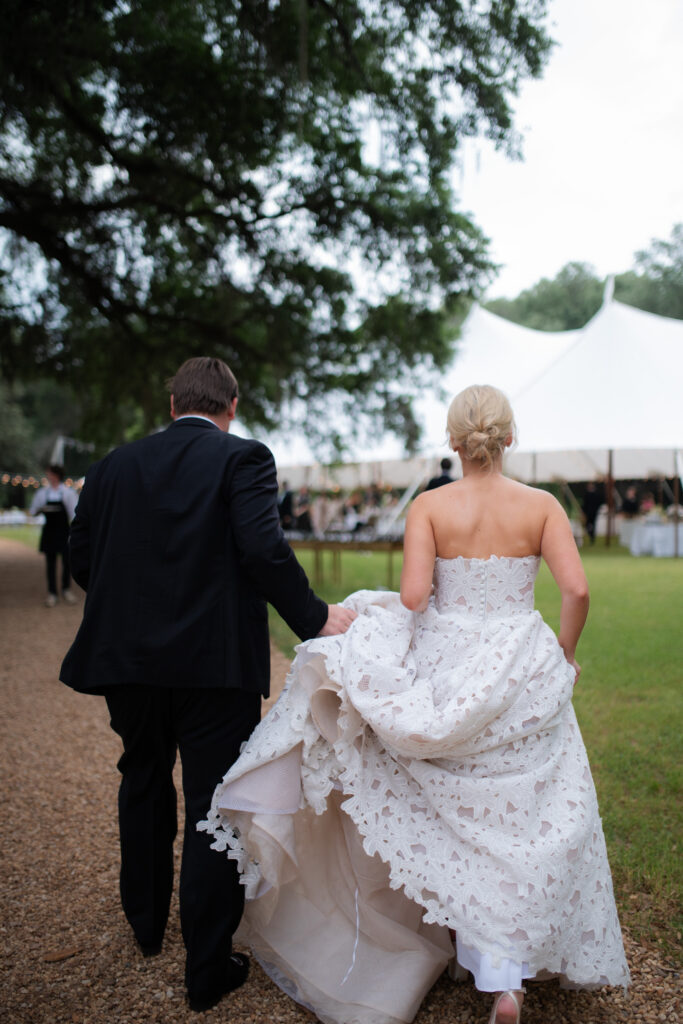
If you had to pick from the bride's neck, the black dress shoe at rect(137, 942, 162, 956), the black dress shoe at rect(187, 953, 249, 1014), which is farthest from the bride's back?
the black dress shoe at rect(137, 942, 162, 956)

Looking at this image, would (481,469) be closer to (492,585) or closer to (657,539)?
(492,585)

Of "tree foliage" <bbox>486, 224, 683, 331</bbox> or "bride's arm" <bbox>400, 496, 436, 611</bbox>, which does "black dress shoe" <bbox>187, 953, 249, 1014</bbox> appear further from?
"tree foliage" <bbox>486, 224, 683, 331</bbox>

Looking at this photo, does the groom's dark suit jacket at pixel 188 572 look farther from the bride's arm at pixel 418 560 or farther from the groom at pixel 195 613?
the bride's arm at pixel 418 560

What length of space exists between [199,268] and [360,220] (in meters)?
2.54

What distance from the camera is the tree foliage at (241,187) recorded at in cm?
785

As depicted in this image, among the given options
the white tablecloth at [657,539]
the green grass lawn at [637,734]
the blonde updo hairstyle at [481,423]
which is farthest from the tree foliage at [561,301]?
the blonde updo hairstyle at [481,423]

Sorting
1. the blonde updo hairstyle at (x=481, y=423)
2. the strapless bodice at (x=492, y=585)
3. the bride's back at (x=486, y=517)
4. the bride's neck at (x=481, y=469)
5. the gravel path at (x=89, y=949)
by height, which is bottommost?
the gravel path at (x=89, y=949)

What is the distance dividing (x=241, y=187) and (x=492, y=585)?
368 inches

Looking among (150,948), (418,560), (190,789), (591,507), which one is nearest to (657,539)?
(591,507)

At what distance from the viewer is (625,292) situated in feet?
143

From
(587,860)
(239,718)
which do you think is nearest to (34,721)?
(239,718)

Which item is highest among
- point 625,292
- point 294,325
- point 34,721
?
point 625,292

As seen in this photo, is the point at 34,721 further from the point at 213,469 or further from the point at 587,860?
the point at 587,860

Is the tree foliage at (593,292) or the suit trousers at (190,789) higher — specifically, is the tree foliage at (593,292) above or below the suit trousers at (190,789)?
above
